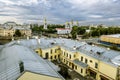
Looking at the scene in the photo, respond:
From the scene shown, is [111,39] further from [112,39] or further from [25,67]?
[25,67]

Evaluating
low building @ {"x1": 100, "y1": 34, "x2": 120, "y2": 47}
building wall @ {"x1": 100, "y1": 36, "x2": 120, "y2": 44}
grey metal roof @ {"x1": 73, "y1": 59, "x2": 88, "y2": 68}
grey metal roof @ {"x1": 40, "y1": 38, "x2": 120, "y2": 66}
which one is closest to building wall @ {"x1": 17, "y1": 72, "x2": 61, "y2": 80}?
grey metal roof @ {"x1": 40, "y1": 38, "x2": 120, "y2": 66}

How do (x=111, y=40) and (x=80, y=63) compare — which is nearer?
(x=80, y=63)

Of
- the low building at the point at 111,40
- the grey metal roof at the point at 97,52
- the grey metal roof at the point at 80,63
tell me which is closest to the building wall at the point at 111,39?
the low building at the point at 111,40

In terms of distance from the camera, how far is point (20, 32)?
112438mm

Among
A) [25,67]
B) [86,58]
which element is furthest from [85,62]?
[25,67]

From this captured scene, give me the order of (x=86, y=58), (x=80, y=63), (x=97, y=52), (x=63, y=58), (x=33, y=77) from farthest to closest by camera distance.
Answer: (x=63, y=58) → (x=80, y=63) → (x=86, y=58) → (x=97, y=52) → (x=33, y=77)

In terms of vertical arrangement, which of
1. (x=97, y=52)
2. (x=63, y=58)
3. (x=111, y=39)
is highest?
(x=97, y=52)

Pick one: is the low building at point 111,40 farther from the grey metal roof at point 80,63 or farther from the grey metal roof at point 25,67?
the grey metal roof at point 25,67

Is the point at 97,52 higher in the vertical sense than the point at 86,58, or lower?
higher

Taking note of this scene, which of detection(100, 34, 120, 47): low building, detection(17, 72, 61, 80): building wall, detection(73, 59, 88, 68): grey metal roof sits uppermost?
detection(17, 72, 61, 80): building wall

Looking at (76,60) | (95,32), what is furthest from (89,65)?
(95,32)

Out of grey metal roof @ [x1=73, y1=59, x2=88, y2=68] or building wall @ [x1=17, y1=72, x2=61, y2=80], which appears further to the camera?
grey metal roof @ [x1=73, y1=59, x2=88, y2=68]

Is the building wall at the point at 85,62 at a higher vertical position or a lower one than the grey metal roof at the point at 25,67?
lower

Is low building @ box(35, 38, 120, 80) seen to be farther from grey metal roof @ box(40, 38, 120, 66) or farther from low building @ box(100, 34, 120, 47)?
low building @ box(100, 34, 120, 47)
